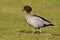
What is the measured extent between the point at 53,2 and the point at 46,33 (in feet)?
51.3

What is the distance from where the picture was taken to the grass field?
1327 centimetres

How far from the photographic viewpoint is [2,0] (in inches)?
1211

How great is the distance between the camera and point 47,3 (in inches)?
1144

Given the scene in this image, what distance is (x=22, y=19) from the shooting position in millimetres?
20203

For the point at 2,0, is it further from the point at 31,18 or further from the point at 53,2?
the point at 31,18

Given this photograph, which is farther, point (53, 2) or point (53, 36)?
point (53, 2)

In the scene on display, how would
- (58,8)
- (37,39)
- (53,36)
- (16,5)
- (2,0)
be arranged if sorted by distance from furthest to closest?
Result: (2,0) → (16,5) → (58,8) → (53,36) → (37,39)

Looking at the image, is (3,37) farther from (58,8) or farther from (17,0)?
(17,0)

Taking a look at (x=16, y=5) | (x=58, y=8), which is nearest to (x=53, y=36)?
(x=58, y=8)

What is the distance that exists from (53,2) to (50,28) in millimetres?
13807

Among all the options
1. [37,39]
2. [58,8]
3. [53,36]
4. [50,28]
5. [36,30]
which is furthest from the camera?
[58,8]

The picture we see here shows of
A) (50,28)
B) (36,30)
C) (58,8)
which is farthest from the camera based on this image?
(58,8)

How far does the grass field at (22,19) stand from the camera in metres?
13.3

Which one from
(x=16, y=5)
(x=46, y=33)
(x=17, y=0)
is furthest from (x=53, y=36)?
(x=17, y=0)
